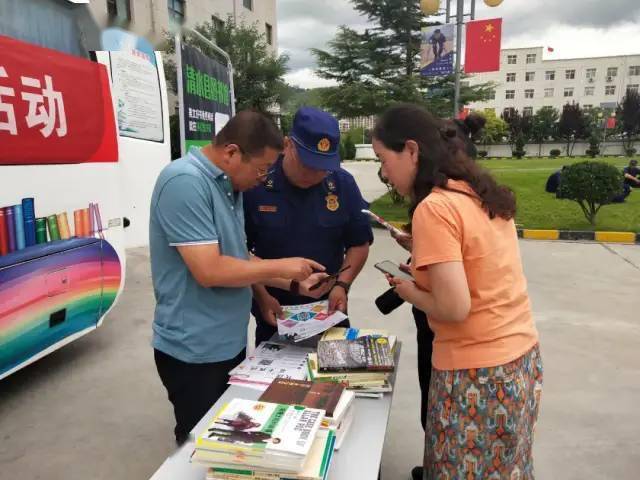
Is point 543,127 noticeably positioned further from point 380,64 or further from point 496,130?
point 380,64

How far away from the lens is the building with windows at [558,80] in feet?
200

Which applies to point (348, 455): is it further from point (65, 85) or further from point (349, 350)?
point (65, 85)

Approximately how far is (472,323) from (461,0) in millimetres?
8758

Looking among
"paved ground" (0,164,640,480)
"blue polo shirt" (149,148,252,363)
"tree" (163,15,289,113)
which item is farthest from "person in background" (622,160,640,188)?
"blue polo shirt" (149,148,252,363)

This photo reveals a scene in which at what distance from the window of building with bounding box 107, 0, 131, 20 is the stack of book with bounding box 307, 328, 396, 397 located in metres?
12.0

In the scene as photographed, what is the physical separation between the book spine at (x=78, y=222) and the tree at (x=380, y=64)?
11383mm

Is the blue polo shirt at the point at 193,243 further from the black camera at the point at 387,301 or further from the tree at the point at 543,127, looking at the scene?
the tree at the point at 543,127

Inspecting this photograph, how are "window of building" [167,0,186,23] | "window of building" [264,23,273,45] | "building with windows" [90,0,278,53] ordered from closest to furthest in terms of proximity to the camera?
"building with windows" [90,0,278,53], "window of building" [167,0,186,23], "window of building" [264,23,273,45]

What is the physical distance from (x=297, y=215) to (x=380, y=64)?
44.0 ft

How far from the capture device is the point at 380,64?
47.5 ft

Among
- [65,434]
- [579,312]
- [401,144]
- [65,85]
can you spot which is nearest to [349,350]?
[401,144]

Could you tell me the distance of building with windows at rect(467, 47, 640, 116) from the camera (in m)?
60.9

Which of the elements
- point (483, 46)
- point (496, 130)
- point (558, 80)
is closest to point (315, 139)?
point (483, 46)

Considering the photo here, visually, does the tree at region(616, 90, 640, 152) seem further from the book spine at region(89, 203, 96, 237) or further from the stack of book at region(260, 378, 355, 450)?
the stack of book at region(260, 378, 355, 450)
